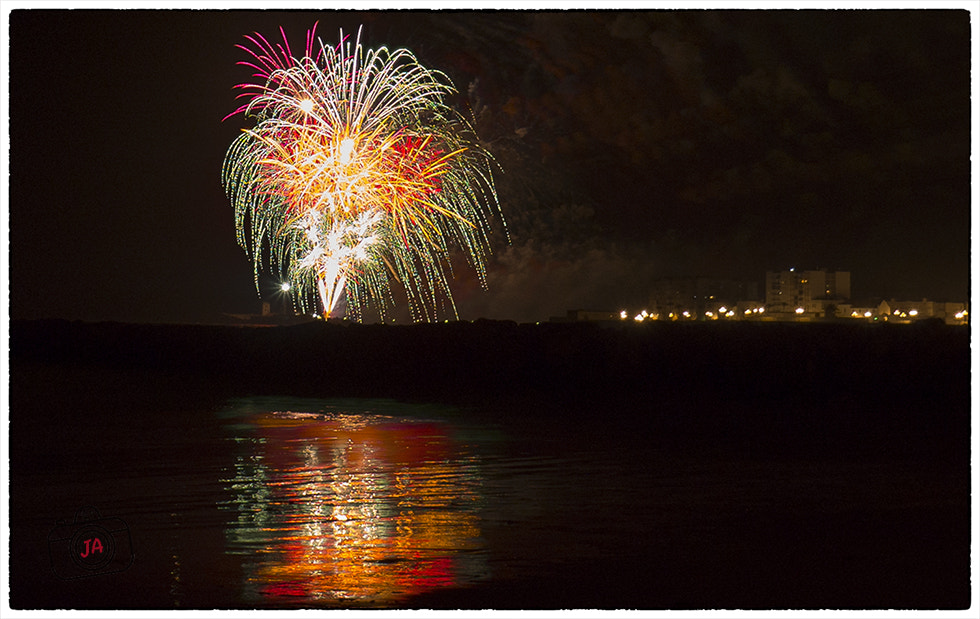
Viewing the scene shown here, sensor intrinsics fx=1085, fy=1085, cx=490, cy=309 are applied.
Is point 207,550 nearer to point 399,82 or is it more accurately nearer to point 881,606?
point 881,606

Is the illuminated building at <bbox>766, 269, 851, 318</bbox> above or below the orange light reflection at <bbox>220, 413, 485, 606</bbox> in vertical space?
above

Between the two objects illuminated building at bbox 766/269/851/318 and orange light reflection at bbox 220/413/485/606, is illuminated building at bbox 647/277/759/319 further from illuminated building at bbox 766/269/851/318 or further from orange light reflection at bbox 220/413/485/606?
orange light reflection at bbox 220/413/485/606

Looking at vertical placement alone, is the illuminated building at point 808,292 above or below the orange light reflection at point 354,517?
above

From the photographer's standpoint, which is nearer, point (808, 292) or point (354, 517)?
point (354, 517)

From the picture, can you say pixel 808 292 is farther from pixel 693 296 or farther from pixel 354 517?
pixel 354 517

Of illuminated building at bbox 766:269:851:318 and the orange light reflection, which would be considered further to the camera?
illuminated building at bbox 766:269:851:318

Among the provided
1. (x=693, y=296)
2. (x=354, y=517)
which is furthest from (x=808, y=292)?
(x=354, y=517)

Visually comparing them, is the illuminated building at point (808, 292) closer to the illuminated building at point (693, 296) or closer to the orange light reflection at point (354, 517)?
the illuminated building at point (693, 296)

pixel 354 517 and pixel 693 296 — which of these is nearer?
pixel 354 517

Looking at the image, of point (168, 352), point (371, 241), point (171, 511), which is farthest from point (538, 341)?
point (171, 511)

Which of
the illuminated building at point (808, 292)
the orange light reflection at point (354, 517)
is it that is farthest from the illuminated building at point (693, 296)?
the orange light reflection at point (354, 517)

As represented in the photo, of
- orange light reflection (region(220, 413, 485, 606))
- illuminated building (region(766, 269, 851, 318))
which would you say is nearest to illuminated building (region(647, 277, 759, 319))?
illuminated building (region(766, 269, 851, 318))

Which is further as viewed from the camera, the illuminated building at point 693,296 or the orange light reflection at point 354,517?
the illuminated building at point 693,296
